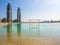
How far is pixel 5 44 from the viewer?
3283 millimetres

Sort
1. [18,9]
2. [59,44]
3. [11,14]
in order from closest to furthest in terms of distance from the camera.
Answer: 1. [59,44]
2. [11,14]
3. [18,9]

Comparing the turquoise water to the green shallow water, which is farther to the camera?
the turquoise water

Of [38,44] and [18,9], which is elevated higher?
[18,9]

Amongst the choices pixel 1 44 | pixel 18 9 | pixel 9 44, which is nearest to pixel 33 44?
pixel 9 44

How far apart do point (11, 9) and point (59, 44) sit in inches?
322

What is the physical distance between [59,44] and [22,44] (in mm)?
981

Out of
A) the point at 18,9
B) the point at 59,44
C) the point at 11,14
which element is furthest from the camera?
the point at 18,9

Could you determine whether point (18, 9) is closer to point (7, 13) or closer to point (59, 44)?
point (7, 13)

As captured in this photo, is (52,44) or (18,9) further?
(18,9)

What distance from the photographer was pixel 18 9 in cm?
1075

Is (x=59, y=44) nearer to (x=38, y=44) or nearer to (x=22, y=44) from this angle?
(x=38, y=44)

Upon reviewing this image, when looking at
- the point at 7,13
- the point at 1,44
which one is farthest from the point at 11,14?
the point at 1,44

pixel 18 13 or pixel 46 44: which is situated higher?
pixel 18 13

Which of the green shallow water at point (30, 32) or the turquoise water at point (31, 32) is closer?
the green shallow water at point (30, 32)
